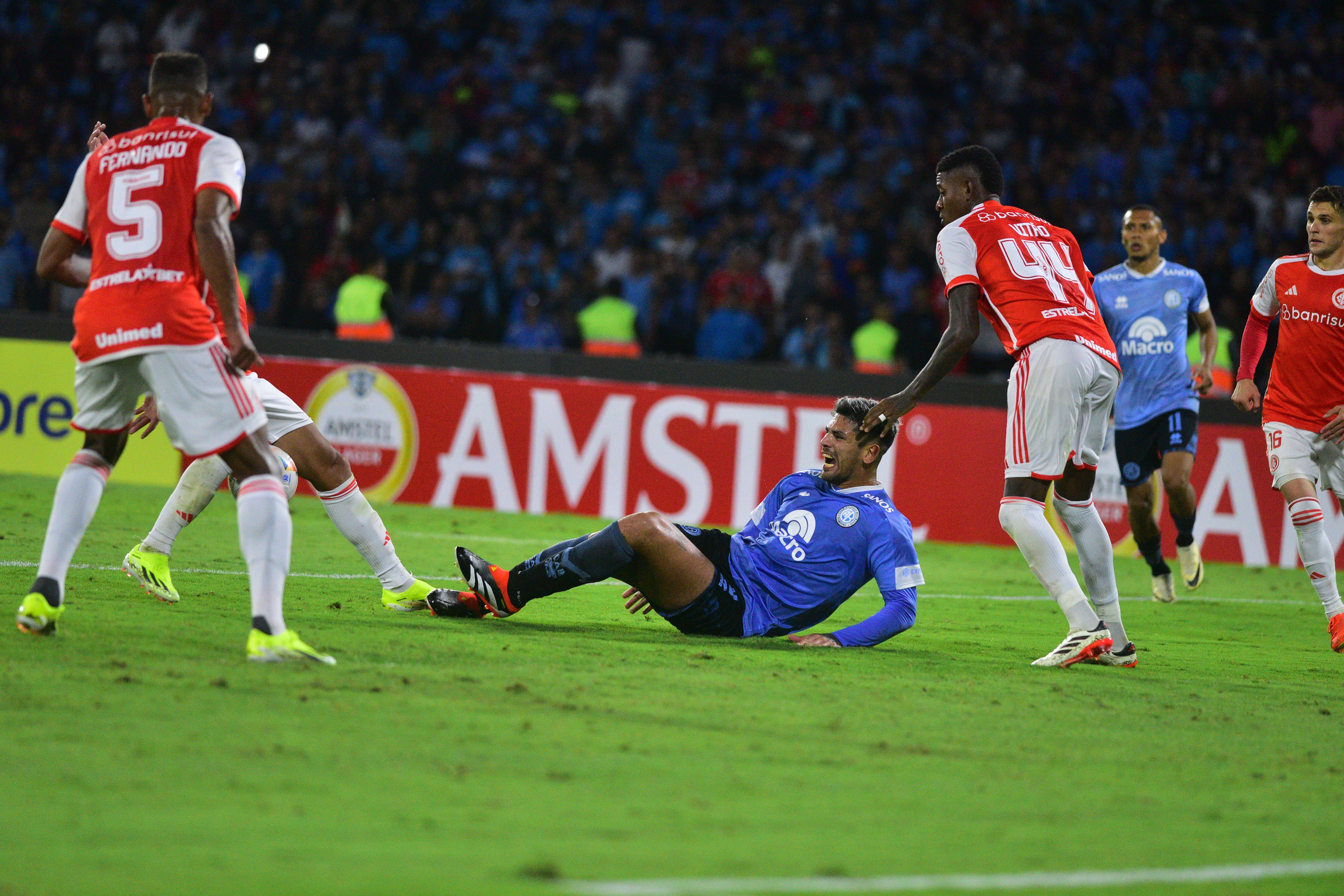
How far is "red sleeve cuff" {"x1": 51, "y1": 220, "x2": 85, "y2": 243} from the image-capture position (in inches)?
219

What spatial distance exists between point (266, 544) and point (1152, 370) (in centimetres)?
668

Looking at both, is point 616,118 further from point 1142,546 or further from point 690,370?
point 1142,546

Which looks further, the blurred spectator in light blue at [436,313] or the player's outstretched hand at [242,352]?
the blurred spectator in light blue at [436,313]

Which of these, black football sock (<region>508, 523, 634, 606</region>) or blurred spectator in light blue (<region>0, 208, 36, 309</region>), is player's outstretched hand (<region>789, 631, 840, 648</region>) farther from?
blurred spectator in light blue (<region>0, 208, 36, 309</region>)

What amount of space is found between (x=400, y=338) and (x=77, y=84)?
291 inches

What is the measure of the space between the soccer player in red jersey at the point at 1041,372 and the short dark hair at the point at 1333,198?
69.0 inches

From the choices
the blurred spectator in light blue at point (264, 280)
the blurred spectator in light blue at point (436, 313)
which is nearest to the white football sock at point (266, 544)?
the blurred spectator in light blue at point (436, 313)

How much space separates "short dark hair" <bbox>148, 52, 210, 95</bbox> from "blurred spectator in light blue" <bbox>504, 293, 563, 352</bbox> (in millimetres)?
10371

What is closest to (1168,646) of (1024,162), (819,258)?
(819,258)

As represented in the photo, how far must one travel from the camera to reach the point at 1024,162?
1686 cm

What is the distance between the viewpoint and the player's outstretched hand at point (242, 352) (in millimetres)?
5207

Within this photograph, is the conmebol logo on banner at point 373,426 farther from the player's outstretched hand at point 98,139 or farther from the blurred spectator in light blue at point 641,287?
the player's outstretched hand at point 98,139

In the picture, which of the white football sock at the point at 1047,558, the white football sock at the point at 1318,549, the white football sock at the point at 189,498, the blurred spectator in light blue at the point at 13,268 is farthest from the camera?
the blurred spectator in light blue at the point at 13,268

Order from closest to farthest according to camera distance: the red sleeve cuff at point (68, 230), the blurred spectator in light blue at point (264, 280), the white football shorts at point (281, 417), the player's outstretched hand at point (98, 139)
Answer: the red sleeve cuff at point (68, 230) → the player's outstretched hand at point (98, 139) → the white football shorts at point (281, 417) → the blurred spectator in light blue at point (264, 280)
